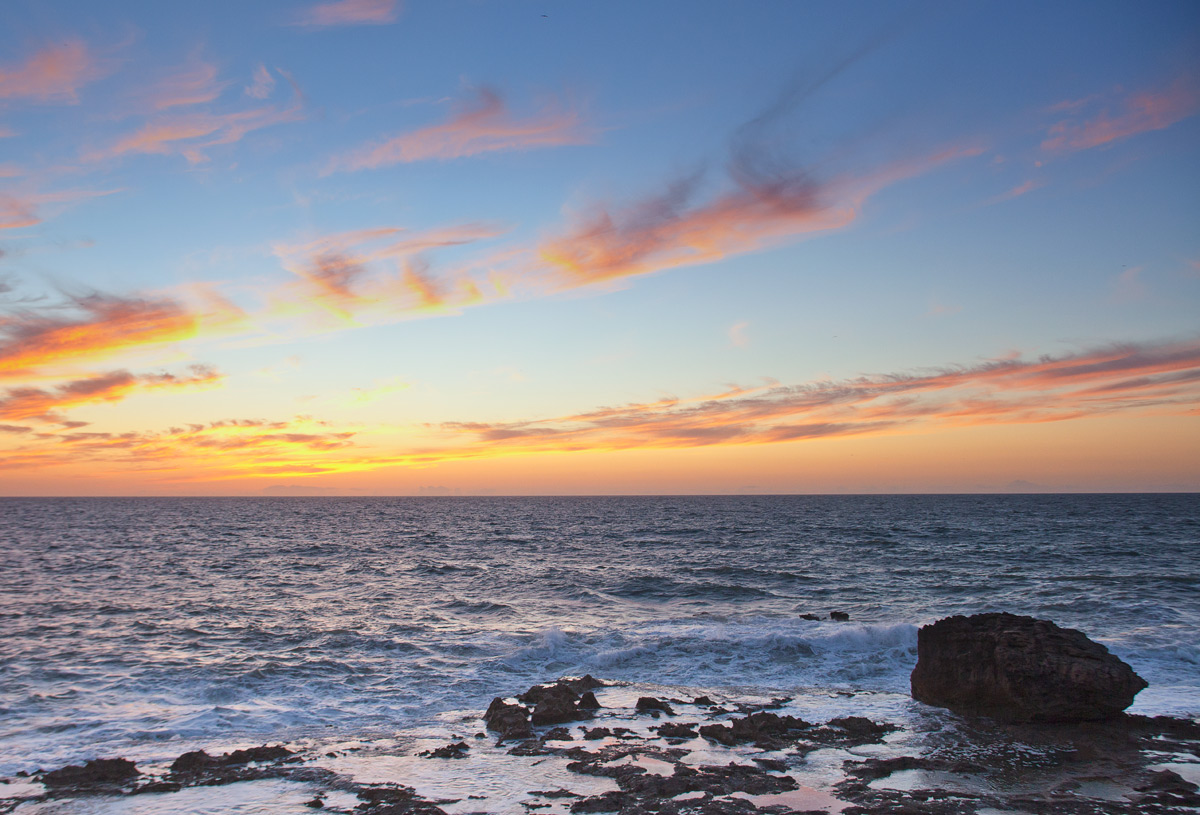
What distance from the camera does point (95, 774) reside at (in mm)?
12492

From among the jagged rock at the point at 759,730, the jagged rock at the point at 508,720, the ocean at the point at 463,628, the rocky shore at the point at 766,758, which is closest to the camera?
the rocky shore at the point at 766,758

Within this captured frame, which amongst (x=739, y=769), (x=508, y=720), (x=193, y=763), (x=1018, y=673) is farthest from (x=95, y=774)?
(x=1018, y=673)

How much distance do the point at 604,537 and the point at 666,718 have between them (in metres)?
57.7

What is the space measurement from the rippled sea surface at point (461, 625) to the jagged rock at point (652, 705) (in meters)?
3.54

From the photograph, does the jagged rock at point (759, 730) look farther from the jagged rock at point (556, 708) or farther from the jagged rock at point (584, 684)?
the jagged rock at point (584, 684)

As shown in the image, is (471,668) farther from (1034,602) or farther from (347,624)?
(1034,602)

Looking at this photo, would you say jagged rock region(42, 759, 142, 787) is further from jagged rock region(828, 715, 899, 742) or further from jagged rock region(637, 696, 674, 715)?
jagged rock region(828, 715, 899, 742)

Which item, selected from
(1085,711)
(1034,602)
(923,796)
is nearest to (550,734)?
(923,796)

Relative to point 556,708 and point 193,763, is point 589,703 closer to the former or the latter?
point 556,708

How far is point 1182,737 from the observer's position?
13.8 metres

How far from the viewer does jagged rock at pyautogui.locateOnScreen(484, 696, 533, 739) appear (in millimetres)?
14750

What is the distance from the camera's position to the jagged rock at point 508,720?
14.8 metres

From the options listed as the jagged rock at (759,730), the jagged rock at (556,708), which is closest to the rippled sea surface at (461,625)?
the jagged rock at (556,708)

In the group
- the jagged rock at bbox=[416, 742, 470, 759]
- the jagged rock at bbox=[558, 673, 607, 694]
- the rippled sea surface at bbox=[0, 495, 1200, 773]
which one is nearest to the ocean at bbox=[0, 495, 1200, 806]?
the rippled sea surface at bbox=[0, 495, 1200, 773]
